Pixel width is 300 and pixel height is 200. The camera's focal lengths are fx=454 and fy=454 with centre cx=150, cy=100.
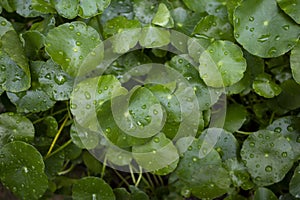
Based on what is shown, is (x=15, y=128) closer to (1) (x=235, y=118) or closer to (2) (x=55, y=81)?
(2) (x=55, y=81)

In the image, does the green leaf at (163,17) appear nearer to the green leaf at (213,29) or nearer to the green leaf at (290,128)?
the green leaf at (213,29)

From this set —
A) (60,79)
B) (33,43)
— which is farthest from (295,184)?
(33,43)

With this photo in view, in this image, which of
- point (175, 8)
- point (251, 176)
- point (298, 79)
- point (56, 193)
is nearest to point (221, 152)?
point (251, 176)

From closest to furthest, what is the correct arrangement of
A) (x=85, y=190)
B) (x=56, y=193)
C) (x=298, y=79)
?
(x=298, y=79)
(x=85, y=190)
(x=56, y=193)

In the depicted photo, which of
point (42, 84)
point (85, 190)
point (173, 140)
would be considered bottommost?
point (85, 190)

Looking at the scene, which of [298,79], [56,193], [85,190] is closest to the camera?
[298,79]

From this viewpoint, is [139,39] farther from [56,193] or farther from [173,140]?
[56,193]
